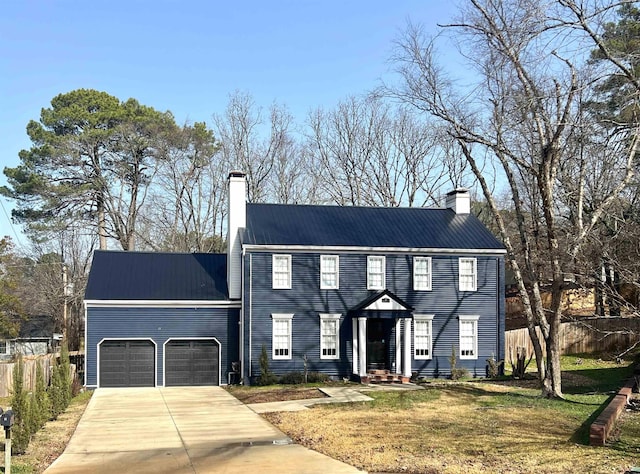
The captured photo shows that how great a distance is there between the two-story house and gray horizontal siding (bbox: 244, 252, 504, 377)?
1.7 inches

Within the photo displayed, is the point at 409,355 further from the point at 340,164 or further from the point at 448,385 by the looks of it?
the point at 340,164

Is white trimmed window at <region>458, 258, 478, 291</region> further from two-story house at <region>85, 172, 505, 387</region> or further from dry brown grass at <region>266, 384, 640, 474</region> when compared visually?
dry brown grass at <region>266, 384, 640, 474</region>

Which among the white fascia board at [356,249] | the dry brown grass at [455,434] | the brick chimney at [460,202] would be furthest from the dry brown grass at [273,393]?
the brick chimney at [460,202]

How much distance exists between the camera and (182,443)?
620 inches

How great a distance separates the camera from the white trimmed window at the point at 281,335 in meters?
30.0

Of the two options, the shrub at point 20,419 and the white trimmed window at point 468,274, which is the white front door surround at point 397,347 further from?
the shrub at point 20,419

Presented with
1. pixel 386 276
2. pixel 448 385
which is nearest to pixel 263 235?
pixel 386 276

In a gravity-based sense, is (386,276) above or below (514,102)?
below

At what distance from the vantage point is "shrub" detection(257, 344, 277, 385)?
28891 millimetres

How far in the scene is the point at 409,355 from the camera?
3000 cm

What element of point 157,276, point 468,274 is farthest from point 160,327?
point 468,274

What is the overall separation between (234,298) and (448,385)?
10138 mm

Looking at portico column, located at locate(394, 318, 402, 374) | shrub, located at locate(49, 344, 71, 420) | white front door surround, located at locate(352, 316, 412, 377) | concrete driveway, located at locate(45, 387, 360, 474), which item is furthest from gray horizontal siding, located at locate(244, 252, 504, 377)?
shrub, located at locate(49, 344, 71, 420)

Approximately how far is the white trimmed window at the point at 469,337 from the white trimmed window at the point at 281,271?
309 inches
